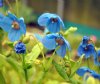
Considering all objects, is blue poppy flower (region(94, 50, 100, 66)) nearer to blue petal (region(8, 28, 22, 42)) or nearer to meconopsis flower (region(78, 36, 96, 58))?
meconopsis flower (region(78, 36, 96, 58))

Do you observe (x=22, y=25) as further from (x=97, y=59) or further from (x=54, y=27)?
(x=97, y=59)

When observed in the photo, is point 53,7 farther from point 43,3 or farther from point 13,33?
point 13,33

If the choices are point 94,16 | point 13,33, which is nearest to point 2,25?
point 13,33

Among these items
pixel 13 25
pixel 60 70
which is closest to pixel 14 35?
pixel 13 25

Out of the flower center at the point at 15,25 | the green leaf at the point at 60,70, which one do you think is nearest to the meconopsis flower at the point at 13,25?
the flower center at the point at 15,25

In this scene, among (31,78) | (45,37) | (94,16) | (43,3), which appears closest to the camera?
(45,37)
